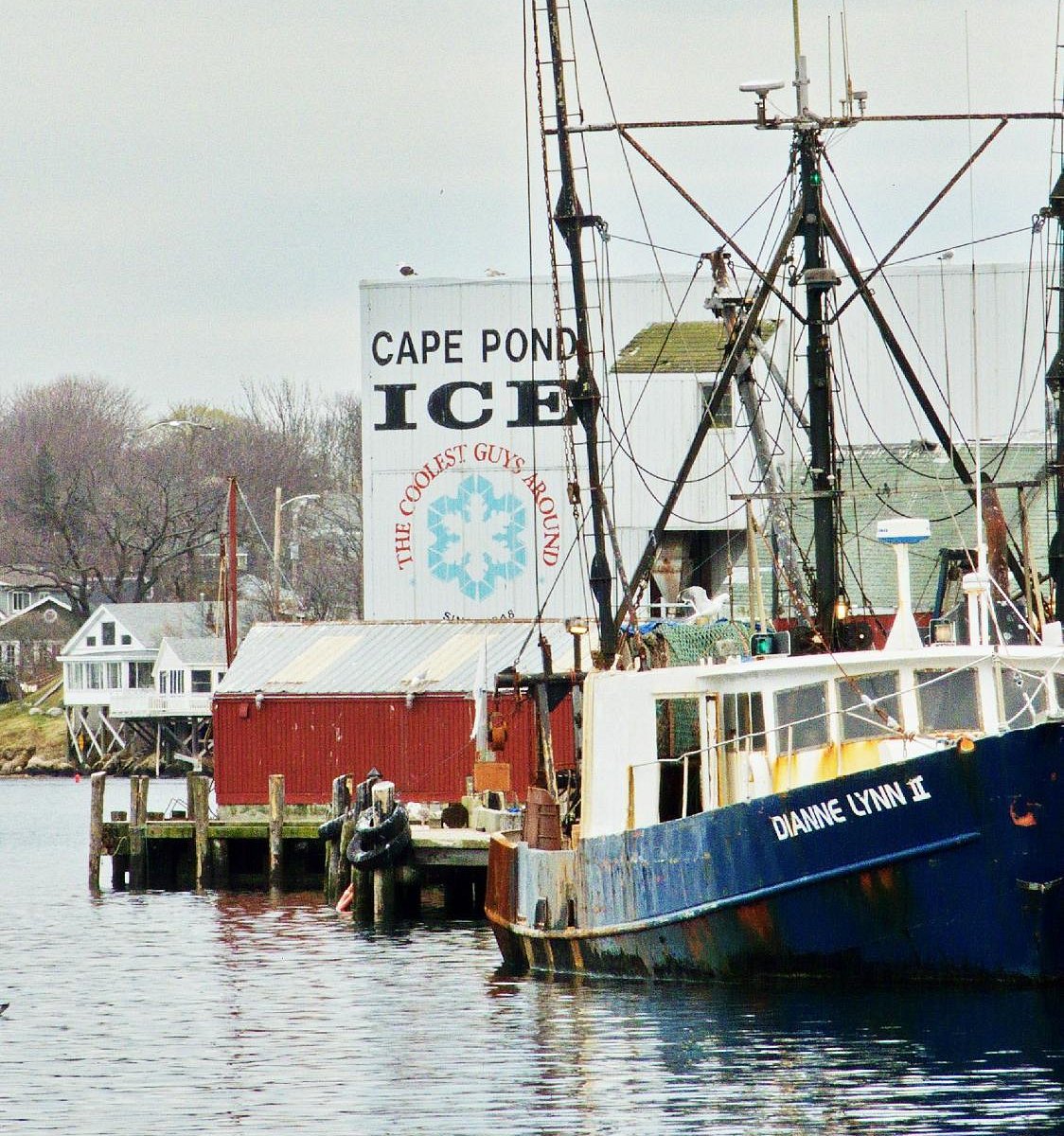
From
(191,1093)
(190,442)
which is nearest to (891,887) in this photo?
(191,1093)

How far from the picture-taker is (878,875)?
936 inches

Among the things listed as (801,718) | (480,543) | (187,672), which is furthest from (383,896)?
(187,672)

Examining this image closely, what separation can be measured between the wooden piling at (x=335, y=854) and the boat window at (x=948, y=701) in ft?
64.0

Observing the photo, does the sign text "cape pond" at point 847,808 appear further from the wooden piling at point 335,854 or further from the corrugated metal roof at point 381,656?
the corrugated metal roof at point 381,656

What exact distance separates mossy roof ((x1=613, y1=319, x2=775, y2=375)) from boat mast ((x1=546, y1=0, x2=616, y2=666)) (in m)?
24.2

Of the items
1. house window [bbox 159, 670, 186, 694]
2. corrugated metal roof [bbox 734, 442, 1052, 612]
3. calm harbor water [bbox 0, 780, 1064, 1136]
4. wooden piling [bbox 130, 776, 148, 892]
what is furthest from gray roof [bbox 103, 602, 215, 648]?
calm harbor water [bbox 0, 780, 1064, 1136]

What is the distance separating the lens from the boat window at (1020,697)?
2441 cm

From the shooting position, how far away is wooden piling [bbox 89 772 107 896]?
4631cm

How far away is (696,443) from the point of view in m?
35.2

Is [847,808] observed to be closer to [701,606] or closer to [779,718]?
[779,718]

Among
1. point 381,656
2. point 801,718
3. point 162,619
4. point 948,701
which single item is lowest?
point 801,718

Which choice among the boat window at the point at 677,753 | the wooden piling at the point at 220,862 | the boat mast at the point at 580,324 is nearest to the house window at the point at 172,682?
the wooden piling at the point at 220,862

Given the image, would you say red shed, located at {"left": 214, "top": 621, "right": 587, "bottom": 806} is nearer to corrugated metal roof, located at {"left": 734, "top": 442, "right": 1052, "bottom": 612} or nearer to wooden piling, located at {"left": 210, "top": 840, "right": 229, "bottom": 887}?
wooden piling, located at {"left": 210, "top": 840, "right": 229, "bottom": 887}

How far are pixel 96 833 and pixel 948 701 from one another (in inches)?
1021
